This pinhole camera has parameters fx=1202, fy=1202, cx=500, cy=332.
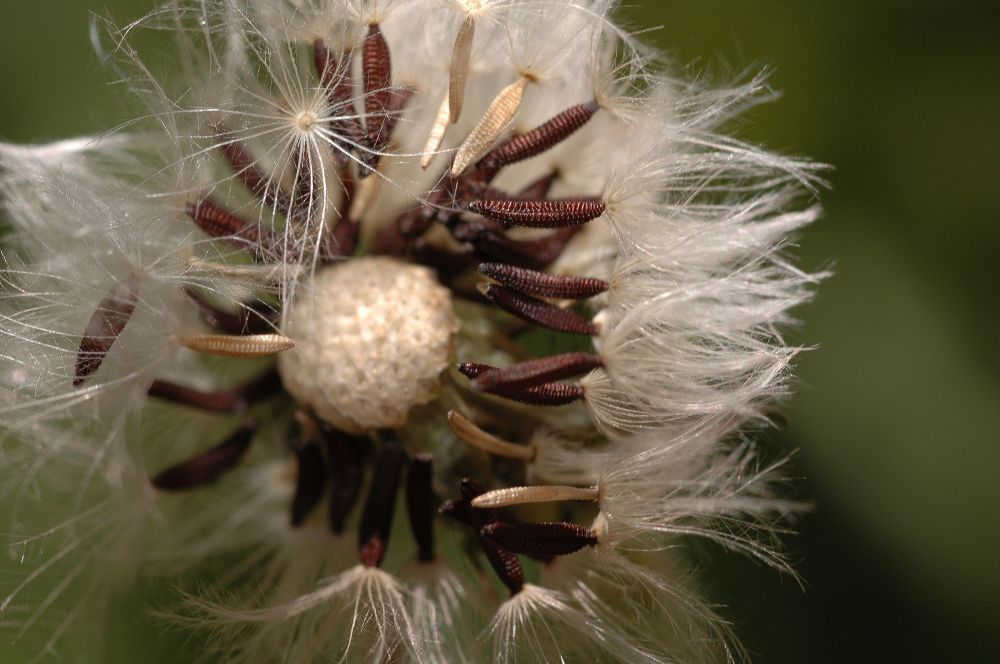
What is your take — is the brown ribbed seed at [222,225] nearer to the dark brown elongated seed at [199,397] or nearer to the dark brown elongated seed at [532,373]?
the dark brown elongated seed at [199,397]

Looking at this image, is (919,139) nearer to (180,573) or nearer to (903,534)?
(903,534)

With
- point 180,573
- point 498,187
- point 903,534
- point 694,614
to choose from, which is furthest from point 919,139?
point 180,573

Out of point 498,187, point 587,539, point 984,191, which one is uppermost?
point 984,191

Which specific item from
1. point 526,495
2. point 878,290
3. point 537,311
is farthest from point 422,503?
point 878,290

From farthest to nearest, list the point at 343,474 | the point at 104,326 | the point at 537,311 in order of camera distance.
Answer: the point at 343,474 → the point at 537,311 → the point at 104,326

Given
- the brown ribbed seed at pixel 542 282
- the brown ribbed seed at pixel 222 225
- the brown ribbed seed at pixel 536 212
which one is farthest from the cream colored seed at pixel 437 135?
the brown ribbed seed at pixel 222 225

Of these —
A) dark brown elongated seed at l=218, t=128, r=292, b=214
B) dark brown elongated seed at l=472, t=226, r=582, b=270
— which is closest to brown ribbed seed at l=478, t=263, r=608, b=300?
dark brown elongated seed at l=472, t=226, r=582, b=270

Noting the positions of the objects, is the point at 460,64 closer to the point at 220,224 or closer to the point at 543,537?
the point at 220,224

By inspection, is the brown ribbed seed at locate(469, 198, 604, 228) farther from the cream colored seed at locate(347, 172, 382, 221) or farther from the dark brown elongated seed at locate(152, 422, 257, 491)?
the dark brown elongated seed at locate(152, 422, 257, 491)
